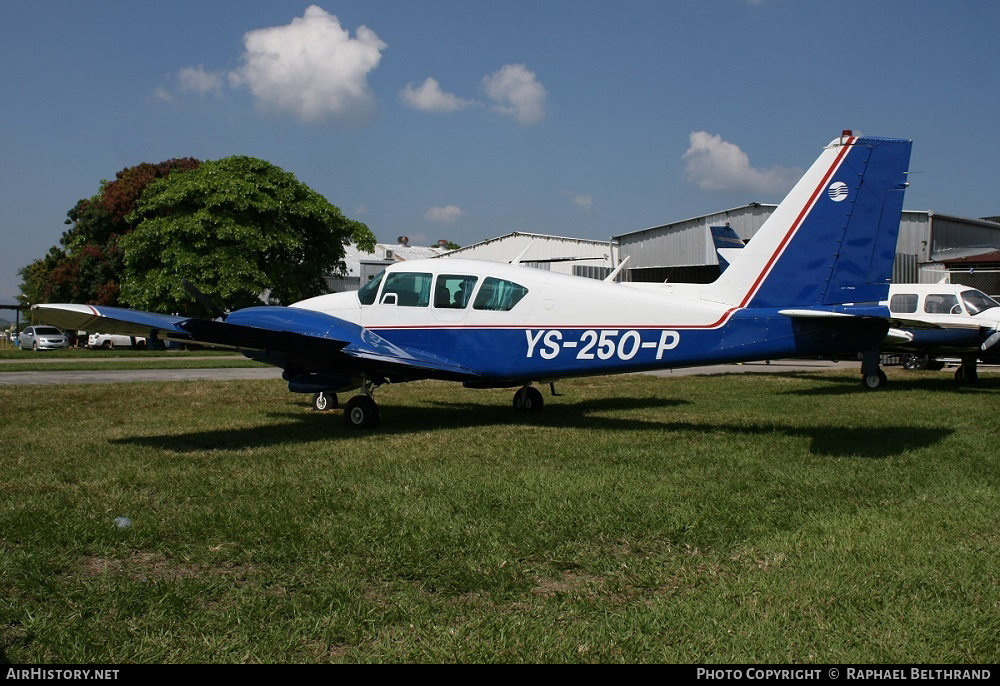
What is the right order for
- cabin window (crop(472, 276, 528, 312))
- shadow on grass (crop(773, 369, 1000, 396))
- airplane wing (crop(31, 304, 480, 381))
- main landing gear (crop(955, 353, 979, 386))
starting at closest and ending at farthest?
1. airplane wing (crop(31, 304, 480, 381))
2. cabin window (crop(472, 276, 528, 312))
3. shadow on grass (crop(773, 369, 1000, 396))
4. main landing gear (crop(955, 353, 979, 386))

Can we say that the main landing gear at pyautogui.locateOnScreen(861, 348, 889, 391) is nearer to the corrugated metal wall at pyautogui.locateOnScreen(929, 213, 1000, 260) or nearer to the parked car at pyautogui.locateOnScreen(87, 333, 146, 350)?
the corrugated metal wall at pyautogui.locateOnScreen(929, 213, 1000, 260)

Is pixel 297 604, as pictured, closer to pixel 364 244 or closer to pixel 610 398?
pixel 610 398

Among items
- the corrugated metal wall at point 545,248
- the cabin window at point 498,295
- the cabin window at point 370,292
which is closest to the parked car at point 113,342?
the corrugated metal wall at point 545,248

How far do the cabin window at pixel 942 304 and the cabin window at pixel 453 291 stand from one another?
14144 mm

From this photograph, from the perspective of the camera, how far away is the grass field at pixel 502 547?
Result: 3.40 m

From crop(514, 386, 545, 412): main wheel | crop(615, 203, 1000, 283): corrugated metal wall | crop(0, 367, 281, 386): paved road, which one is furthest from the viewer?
crop(615, 203, 1000, 283): corrugated metal wall

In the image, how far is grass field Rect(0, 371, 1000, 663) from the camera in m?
3.40

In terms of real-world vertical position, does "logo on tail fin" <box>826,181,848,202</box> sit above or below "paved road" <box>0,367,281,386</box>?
above

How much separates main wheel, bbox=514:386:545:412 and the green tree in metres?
28.8

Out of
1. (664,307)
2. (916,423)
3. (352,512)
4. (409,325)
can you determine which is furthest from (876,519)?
(409,325)

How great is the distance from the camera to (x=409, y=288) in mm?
10703

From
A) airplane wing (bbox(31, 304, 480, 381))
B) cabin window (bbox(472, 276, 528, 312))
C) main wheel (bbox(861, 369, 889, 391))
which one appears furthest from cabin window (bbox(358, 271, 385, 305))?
main wheel (bbox(861, 369, 889, 391))

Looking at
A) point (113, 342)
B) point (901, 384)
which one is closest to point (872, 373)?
point (901, 384)

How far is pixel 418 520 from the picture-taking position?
17.1 ft
